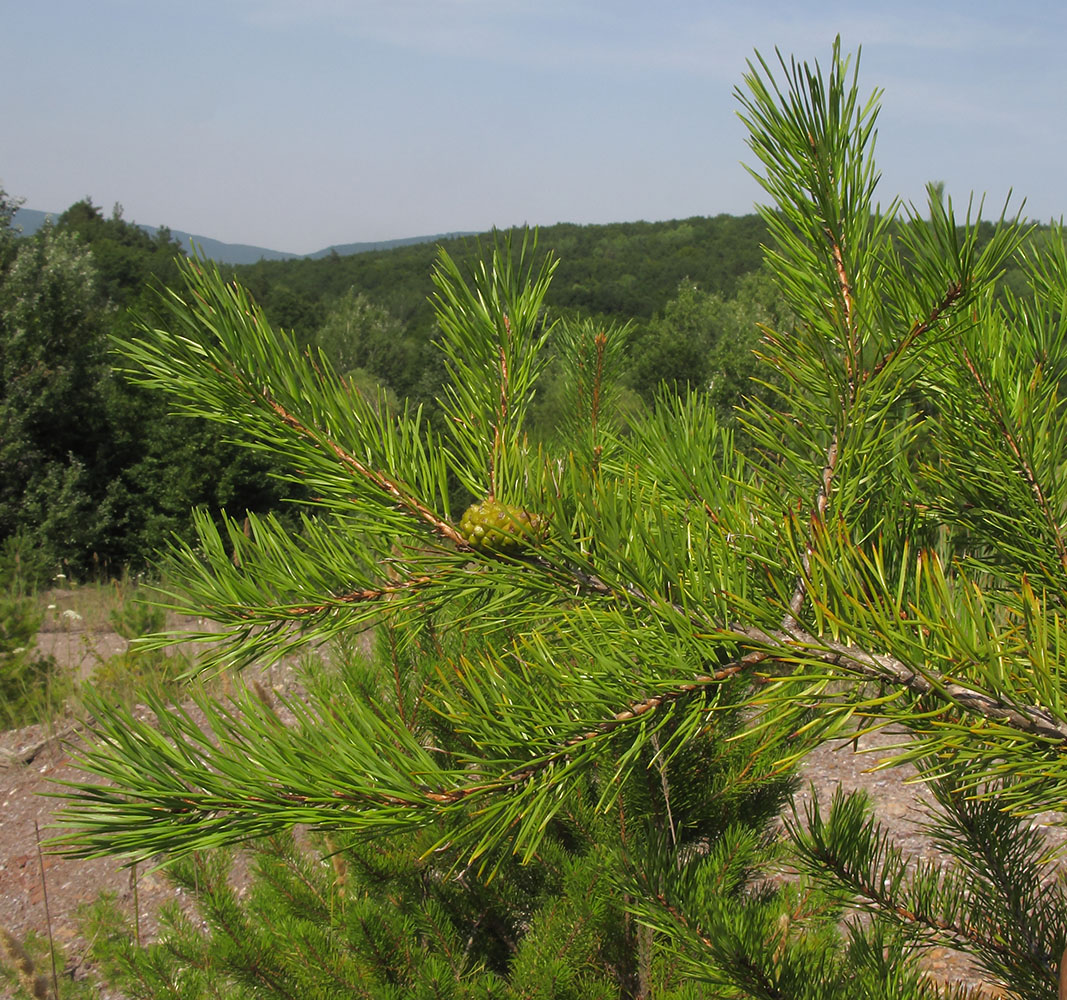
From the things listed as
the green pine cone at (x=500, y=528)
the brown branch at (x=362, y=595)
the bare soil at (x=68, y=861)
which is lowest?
the bare soil at (x=68, y=861)

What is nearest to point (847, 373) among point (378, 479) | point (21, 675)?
point (378, 479)

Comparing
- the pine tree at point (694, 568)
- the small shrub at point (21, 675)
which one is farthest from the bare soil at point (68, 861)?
the pine tree at point (694, 568)

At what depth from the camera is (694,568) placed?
52 centimetres

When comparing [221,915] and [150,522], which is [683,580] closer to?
[221,915]

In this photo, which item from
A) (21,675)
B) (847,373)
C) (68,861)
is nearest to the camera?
(847,373)

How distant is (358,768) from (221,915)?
1517 mm

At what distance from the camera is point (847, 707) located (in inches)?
17.1

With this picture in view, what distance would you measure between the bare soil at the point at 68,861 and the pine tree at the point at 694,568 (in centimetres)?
223

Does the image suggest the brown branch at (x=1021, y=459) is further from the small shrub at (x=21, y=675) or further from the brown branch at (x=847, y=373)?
the small shrub at (x=21, y=675)

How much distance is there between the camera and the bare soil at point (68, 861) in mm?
3045

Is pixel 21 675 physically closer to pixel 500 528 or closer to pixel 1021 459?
pixel 500 528

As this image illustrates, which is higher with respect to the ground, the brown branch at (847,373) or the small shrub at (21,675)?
the brown branch at (847,373)

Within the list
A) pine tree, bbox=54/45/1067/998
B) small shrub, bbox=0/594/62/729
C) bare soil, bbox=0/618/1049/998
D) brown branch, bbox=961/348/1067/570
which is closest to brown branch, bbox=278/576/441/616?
pine tree, bbox=54/45/1067/998

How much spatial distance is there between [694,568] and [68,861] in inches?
119
